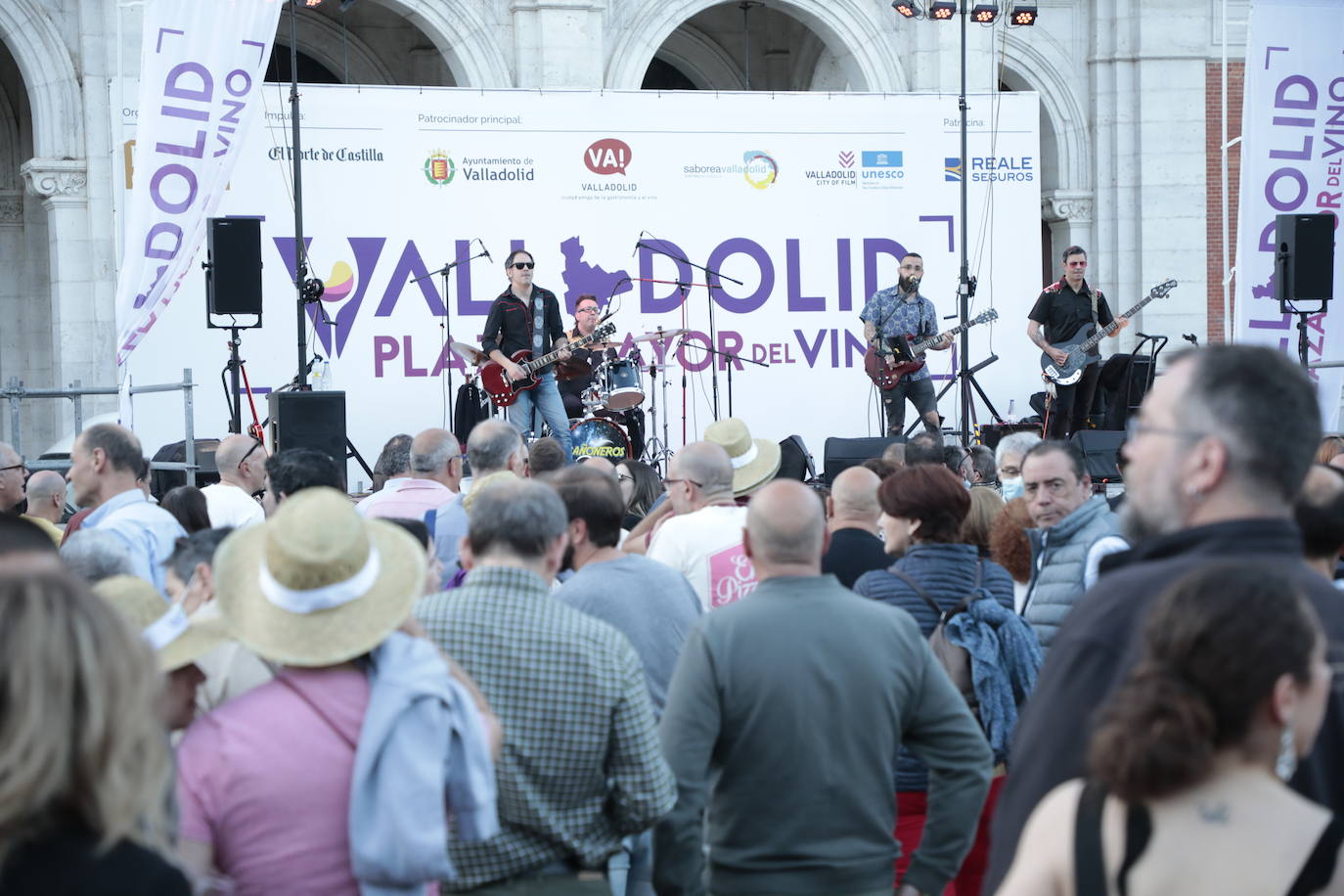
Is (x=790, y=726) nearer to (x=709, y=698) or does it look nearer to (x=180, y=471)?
(x=709, y=698)

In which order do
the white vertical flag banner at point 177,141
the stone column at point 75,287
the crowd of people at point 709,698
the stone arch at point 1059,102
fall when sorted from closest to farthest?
the crowd of people at point 709,698 < the white vertical flag banner at point 177,141 < the stone column at point 75,287 < the stone arch at point 1059,102

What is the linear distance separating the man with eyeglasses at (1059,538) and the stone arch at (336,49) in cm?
1474

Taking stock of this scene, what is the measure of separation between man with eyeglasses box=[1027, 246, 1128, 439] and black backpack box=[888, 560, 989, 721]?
9493 millimetres

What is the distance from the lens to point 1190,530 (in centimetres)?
219

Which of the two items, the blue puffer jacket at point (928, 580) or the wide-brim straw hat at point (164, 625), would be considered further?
the blue puffer jacket at point (928, 580)

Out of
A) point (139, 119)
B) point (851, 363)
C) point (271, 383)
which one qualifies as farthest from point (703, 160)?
point (139, 119)

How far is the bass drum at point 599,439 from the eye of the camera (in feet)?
41.4

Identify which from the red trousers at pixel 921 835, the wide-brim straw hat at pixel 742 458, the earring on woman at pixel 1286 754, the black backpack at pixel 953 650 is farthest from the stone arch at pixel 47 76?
the earring on woman at pixel 1286 754

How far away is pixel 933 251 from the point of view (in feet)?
49.7

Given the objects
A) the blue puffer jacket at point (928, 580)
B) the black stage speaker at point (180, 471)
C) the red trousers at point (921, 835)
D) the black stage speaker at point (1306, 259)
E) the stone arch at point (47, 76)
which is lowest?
the red trousers at point (921, 835)

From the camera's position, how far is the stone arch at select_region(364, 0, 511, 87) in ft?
51.1

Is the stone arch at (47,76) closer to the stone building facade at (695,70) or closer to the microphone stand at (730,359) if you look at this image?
the stone building facade at (695,70)

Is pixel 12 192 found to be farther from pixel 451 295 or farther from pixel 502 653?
pixel 502 653

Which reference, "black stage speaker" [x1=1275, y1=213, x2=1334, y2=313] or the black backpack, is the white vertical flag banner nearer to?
"black stage speaker" [x1=1275, y1=213, x2=1334, y2=313]
